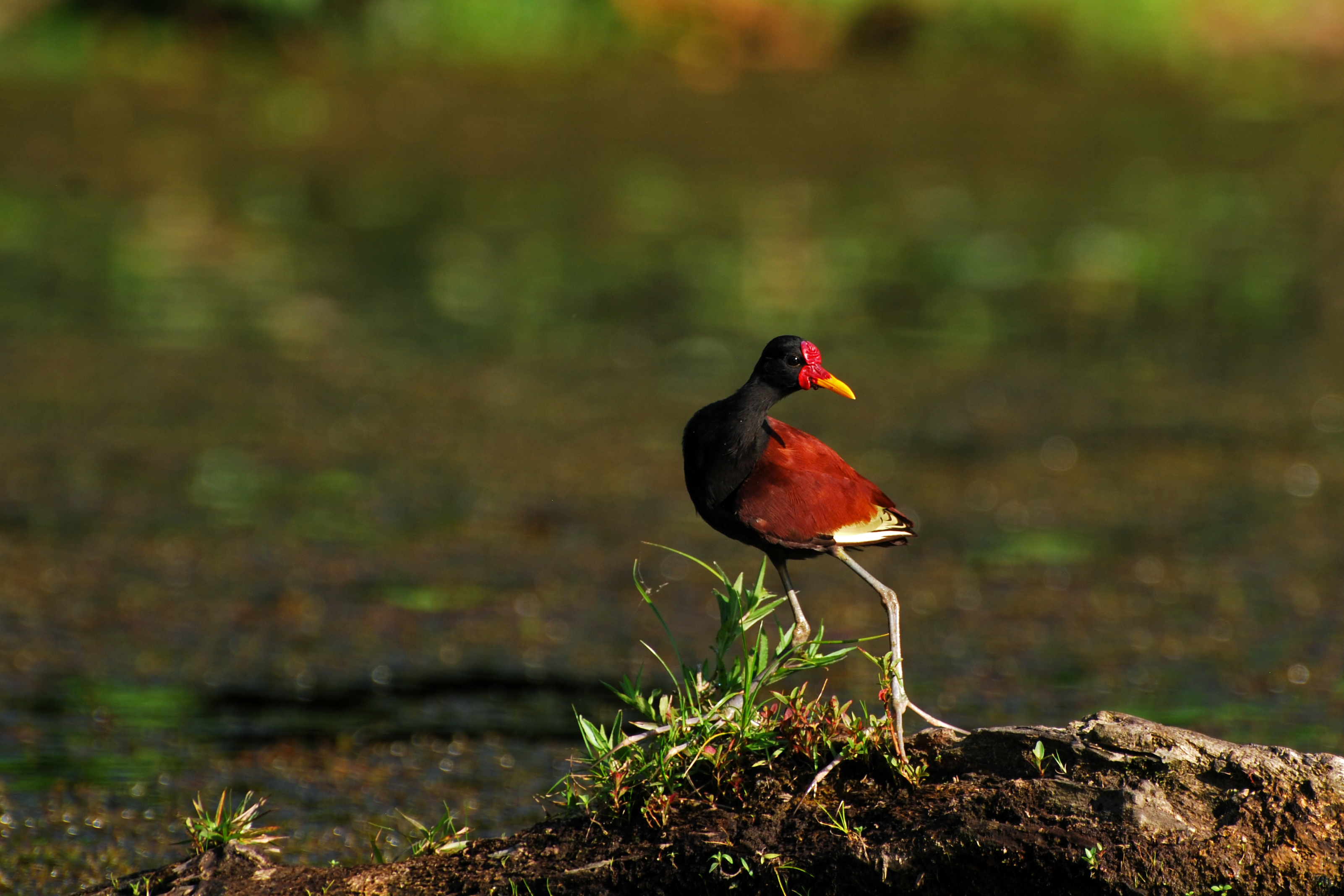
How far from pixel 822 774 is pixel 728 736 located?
0.17m

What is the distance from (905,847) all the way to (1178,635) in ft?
8.28

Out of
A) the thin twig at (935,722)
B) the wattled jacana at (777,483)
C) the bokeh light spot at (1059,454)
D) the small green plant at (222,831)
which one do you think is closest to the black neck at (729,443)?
the wattled jacana at (777,483)

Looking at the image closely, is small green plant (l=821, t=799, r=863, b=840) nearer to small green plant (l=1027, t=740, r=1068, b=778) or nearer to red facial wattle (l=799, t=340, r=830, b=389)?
small green plant (l=1027, t=740, r=1068, b=778)

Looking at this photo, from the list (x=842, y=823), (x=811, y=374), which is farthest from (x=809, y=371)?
(x=842, y=823)

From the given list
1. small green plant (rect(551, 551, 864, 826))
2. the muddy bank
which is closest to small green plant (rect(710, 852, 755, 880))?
the muddy bank

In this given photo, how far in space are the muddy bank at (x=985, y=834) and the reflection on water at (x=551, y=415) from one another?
876 mm

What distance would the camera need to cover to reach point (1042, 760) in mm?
2990

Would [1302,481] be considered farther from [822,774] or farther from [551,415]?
[822,774]

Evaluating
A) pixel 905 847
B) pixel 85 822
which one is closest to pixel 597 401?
pixel 85 822

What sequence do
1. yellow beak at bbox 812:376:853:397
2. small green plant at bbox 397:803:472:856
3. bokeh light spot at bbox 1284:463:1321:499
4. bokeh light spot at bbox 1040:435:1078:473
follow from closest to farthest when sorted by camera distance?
yellow beak at bbox 812:376:853:397, small green plant at bbox 397:803:472:856, bokeh light spot at bbox 1284:463:1321:499, bokeh light spot at bbox 1040:435:1078:473

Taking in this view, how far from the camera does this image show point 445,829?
11.9 ft

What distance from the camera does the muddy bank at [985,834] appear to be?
284 centimetres

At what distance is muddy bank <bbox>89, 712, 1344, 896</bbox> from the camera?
2840mm

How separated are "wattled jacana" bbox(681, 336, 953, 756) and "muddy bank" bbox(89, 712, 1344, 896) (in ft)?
0.45
